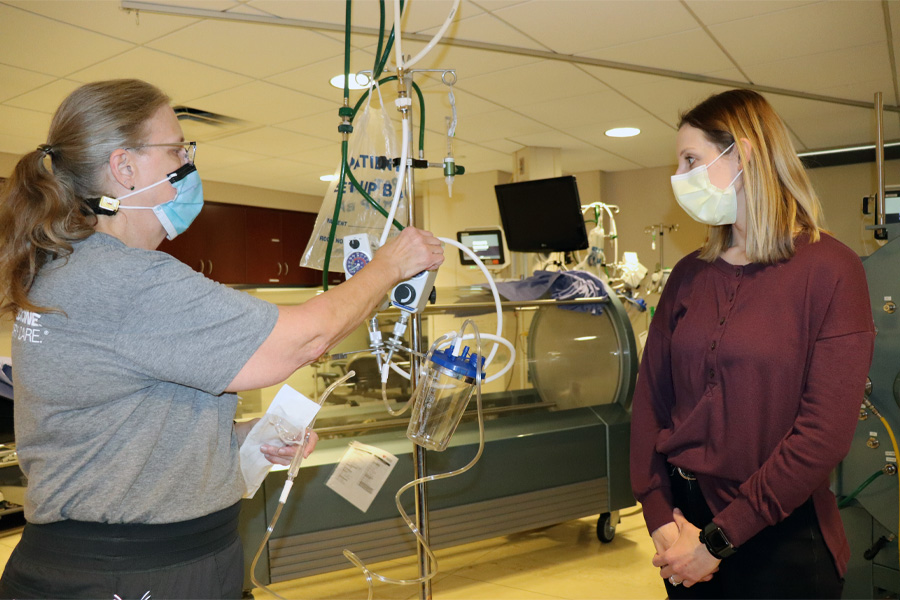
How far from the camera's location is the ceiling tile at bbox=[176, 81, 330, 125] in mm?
4062

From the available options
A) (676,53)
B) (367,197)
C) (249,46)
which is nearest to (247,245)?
(249,46)

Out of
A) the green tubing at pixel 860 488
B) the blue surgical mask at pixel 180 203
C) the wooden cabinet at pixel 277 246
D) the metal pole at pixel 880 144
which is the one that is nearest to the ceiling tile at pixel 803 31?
the metal pole at pixel 880 144

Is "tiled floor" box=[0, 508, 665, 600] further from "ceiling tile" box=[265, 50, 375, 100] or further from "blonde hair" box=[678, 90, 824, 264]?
"ceiling tile" box=[265, 50, 375, 100]

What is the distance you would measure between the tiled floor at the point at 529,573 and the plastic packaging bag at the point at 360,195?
1.71 meters

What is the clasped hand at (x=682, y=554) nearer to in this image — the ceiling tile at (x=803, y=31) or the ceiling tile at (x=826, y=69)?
the ceiling tile at (x=803, y=31)

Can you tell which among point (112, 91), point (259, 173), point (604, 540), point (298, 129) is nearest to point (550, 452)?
point (604, 540)

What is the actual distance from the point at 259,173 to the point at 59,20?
3.86 m

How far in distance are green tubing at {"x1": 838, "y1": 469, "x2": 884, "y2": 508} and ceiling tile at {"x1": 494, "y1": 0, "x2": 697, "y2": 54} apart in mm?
2057

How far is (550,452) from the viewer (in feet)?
9.50

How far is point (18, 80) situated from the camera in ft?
12.3

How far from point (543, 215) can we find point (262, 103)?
6.46ft

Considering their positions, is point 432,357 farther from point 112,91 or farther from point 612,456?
point 612,456

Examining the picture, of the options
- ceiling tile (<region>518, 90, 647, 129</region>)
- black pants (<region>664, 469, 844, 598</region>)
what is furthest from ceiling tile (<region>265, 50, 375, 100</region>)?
black pants (<region>664, 469, 844, 598</region>)

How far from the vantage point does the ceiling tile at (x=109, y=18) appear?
281 cm
